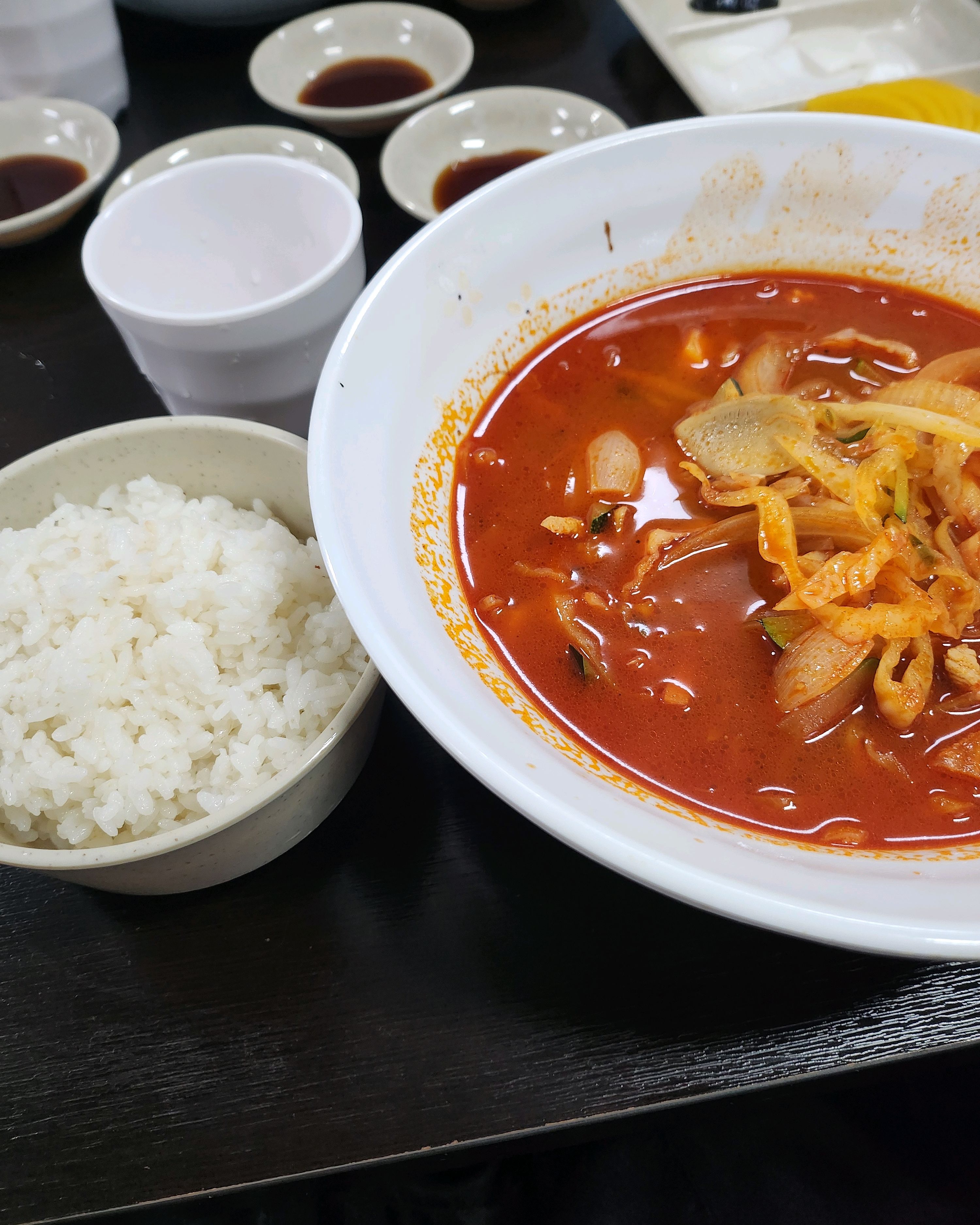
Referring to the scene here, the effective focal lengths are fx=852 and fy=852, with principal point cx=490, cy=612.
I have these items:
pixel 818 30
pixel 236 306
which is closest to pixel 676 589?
pixel 236 306

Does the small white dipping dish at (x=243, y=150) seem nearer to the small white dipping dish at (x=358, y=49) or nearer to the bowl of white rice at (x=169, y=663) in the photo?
the small white dipping dish at (x=358, y=49)

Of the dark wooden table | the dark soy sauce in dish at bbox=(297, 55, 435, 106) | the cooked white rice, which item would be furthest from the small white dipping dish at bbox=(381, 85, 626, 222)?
the dark wooden table

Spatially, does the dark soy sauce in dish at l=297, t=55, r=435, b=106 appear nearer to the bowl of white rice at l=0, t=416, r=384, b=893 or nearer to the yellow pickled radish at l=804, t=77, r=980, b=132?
the yellow pickled radish at l=804, t=77, r=980, b=132

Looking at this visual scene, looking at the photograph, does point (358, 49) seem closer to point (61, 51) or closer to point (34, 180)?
point (61, 51)

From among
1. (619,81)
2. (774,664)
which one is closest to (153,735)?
(774,664)

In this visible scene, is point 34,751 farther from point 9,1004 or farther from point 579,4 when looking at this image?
point 579,4
